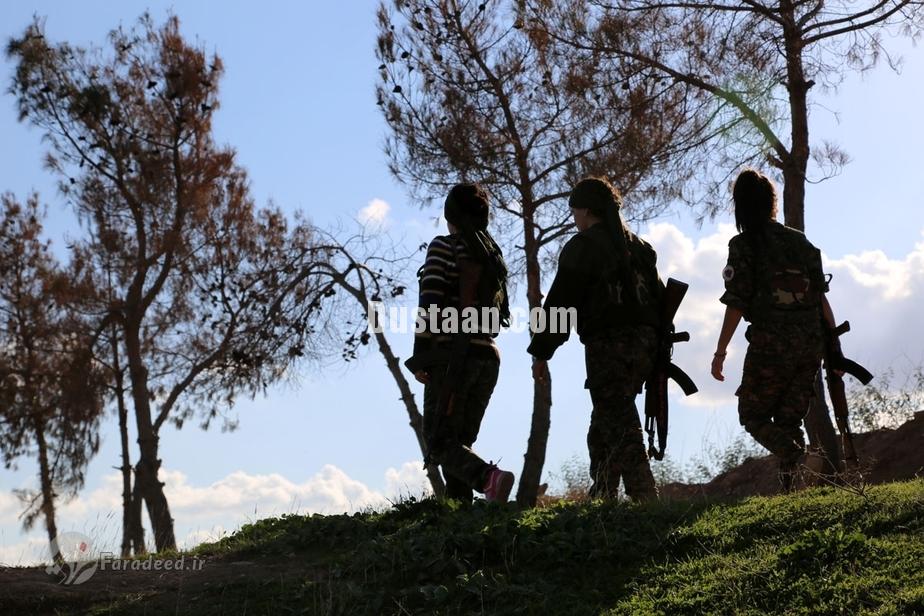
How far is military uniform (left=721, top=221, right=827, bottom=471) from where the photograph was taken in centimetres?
661

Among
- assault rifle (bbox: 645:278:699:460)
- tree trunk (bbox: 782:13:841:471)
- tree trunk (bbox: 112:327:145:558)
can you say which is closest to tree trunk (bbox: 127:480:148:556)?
tree trunk (bbox: 112:327:145:558)

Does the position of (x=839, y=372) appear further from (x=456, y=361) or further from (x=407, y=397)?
(x=407, y=397)

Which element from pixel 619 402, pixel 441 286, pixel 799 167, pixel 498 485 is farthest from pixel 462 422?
pixel 799 167

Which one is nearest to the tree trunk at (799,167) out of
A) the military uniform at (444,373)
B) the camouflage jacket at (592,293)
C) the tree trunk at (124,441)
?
the camouflage jacket at (592,293)

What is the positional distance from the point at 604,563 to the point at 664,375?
162cm

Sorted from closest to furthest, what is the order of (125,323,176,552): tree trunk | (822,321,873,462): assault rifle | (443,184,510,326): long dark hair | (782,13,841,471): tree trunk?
(443,184,510,326): long dark hair
(822,321,873,462): assault rifle
(782,13,841,471): tree trunk
(125,323,176,552): tree trunk

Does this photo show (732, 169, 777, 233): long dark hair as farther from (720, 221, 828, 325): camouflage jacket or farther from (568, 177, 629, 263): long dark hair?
(568, 177, 629, 263): long dark hair

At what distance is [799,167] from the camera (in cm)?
1048

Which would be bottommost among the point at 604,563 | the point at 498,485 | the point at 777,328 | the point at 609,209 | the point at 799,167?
the point at 604,563

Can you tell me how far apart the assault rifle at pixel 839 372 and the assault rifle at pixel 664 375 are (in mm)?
989

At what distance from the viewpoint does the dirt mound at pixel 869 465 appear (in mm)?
10180

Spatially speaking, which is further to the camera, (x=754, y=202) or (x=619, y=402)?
(x=754, y=202)

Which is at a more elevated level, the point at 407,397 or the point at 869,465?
the point at 407,397

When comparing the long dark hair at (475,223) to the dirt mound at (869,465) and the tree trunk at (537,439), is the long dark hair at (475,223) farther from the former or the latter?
the tree trunk at (537,439)
